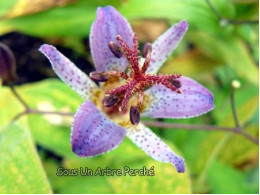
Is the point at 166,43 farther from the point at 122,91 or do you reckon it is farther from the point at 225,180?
the point at 225,180

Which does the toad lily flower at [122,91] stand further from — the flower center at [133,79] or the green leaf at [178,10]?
the green leaf at [178,10]

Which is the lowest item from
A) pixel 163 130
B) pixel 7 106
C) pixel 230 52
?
pixel 163 130

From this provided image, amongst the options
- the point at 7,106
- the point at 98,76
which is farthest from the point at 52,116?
the point at 98,76

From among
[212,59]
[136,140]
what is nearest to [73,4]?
[212,59]

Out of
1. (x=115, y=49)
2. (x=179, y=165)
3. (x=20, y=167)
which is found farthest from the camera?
(x=20, y=167)

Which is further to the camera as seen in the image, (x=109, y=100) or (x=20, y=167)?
(x=20, y=167)

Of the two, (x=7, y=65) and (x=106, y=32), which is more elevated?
(x=106, y=32)

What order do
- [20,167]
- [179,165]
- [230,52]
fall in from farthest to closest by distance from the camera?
1. [230,52]
2. [20,167]
3. [179,165]

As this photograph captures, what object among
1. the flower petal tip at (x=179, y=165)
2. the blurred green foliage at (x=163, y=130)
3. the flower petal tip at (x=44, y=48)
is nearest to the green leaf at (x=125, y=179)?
the blurred green foliage at (x=163, y=130)
